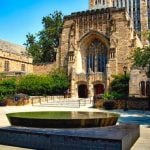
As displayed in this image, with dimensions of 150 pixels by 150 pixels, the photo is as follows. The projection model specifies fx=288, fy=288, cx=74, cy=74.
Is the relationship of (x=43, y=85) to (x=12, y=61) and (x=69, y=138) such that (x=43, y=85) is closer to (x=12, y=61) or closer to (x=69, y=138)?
(x=12, y=61)

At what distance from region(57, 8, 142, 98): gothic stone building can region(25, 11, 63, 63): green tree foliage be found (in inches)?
410

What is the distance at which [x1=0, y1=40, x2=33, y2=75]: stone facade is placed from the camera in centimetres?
5040

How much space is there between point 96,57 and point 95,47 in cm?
166

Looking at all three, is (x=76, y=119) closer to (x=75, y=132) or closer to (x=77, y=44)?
(x=75, y=132)

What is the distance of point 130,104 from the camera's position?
27766 mm

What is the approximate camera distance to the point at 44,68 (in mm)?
50406

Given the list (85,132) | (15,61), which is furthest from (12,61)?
(85,132)

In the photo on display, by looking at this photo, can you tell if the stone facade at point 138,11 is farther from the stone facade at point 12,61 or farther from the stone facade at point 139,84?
the stone facade at point 139,84

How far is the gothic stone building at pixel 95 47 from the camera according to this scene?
43875 mm

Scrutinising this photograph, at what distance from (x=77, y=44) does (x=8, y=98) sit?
17.8 m

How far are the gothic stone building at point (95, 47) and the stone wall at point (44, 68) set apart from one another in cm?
170

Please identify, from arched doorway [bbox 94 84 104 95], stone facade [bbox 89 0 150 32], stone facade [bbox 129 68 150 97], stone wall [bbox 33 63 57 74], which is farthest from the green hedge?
stone facade [bbox 89 0 150 32]

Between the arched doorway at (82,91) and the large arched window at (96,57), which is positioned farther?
the large arched window at (96,57)

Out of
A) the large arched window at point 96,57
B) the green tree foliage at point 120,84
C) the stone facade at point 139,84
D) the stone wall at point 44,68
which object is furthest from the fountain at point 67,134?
the stone wall at point 44,68
